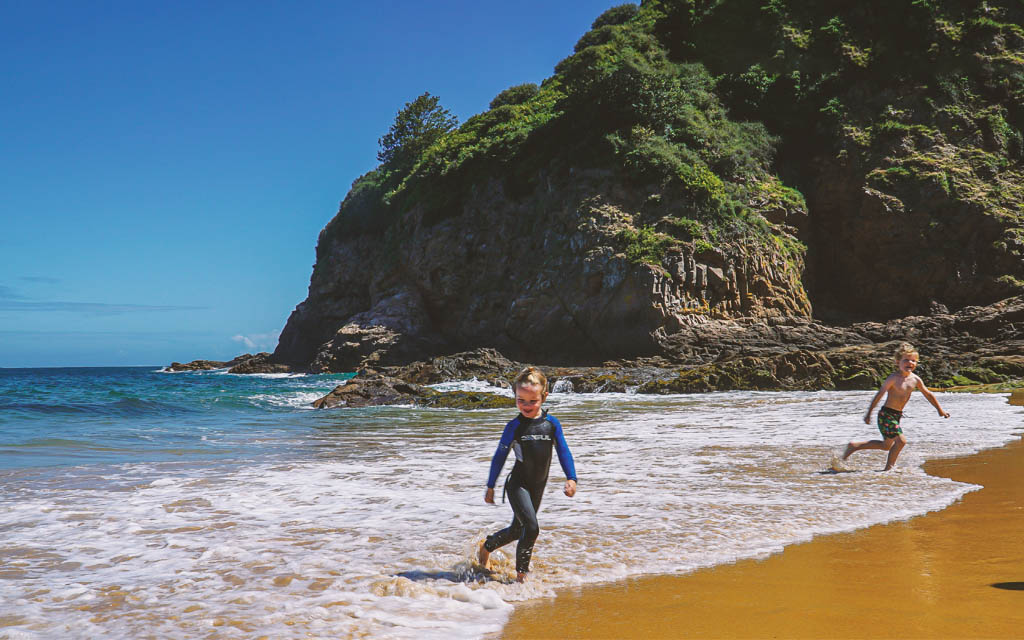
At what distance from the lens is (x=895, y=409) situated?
7.14m

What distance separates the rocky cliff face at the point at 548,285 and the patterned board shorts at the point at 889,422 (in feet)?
66.1

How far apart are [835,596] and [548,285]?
2764 cm

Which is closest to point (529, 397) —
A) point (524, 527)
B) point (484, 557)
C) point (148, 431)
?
point (524, 527)

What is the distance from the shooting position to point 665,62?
121ft

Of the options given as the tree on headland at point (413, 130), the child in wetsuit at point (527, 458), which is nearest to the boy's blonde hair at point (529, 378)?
the child in wetsuit at point (527, 458)

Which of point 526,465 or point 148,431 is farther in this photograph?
point 148,431

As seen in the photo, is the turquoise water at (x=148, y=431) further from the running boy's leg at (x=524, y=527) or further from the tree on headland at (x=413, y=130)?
the tree on headland at (x=413, y=130)

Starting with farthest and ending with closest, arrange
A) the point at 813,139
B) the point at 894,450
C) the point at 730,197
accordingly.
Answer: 1. the point at 813,139
2. the point at 730,197
3. the point at 894,450

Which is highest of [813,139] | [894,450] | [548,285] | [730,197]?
[813,139]

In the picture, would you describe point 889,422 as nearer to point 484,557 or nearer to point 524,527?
point 524,527

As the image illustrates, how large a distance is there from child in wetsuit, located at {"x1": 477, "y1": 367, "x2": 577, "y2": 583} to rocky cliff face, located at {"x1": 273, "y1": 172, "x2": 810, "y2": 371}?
78.4 feet

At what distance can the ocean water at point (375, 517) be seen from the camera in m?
3.36

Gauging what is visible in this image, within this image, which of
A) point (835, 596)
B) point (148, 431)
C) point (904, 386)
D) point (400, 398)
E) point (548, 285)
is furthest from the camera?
point (548, 285)

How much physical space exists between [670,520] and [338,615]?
261 cm
